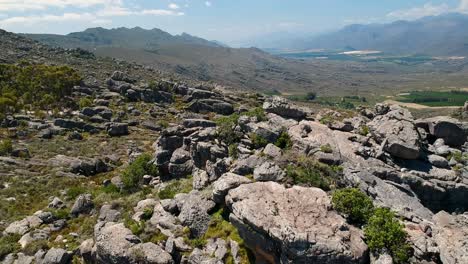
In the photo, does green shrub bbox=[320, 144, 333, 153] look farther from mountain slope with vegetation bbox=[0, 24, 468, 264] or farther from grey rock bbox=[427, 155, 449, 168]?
grey rock bbox=[427, 155, 449, 168]

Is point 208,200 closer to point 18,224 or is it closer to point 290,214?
point 290,214

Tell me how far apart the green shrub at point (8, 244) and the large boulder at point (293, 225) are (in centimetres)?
2211

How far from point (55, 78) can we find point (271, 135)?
90030 millimetres

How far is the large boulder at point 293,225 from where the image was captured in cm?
2069

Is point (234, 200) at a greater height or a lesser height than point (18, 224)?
greater

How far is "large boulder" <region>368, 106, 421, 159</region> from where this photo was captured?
33188mm

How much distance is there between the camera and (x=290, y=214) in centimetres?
2322

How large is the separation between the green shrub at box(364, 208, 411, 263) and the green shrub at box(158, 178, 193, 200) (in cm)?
1863

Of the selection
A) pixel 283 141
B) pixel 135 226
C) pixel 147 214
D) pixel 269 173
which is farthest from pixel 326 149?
pixel 135 226

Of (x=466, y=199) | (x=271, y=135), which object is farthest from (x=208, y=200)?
(x=466, y=199)

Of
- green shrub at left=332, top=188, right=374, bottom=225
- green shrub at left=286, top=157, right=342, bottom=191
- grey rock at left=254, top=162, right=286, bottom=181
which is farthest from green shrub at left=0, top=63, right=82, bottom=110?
green shrub at left=332, top=188, right=374, bottom=225

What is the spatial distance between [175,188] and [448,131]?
1175 inches

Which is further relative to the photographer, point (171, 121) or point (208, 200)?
point (171, 121)

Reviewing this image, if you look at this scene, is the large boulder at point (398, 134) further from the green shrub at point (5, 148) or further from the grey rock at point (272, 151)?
the green shrub at point (5, 148)
